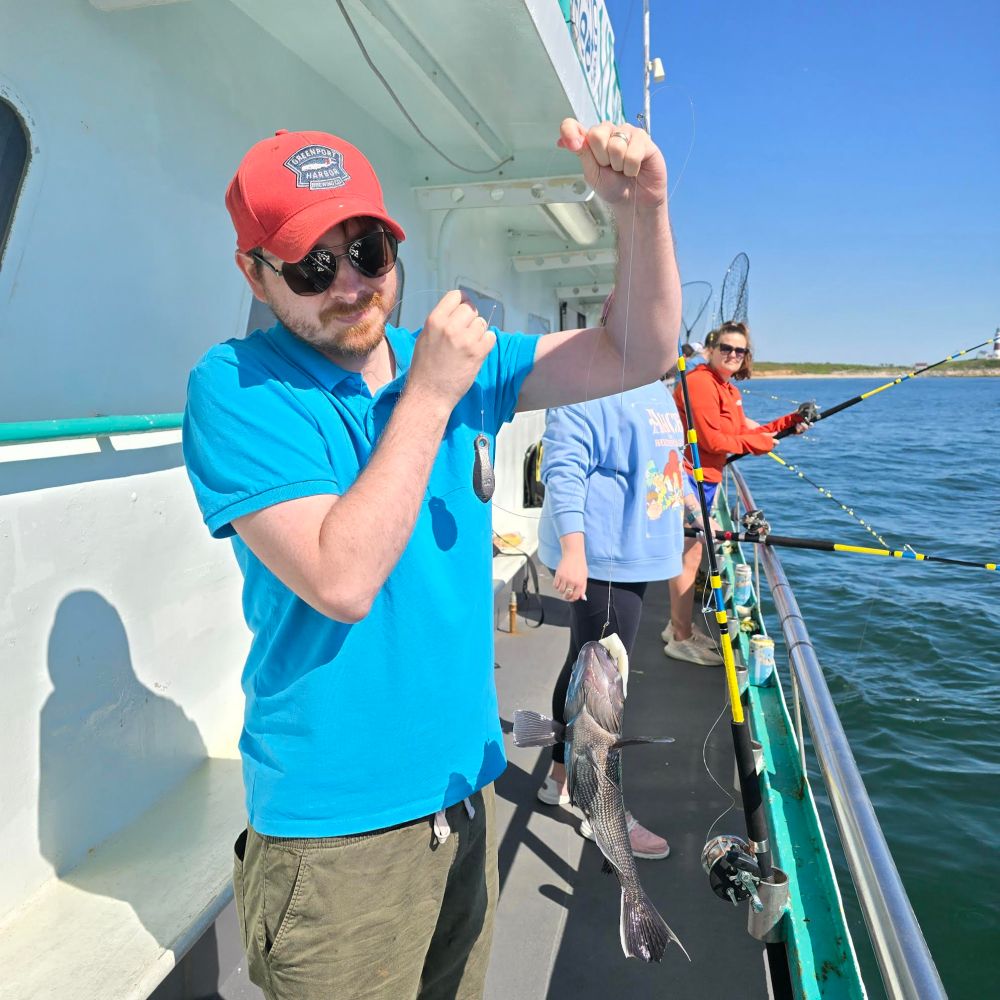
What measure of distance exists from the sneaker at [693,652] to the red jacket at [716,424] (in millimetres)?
1139

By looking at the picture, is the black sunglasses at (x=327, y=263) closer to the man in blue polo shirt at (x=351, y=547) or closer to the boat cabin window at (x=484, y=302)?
the man in blue polo shirt at (x=351, y=547)

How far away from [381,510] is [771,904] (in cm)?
184

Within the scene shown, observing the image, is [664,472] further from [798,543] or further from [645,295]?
[798,543]

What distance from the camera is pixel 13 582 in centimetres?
198

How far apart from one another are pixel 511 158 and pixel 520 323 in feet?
14.6

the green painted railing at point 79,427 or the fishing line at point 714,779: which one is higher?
the green painted railing at point 79,427

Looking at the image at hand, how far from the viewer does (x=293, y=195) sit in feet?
4.42

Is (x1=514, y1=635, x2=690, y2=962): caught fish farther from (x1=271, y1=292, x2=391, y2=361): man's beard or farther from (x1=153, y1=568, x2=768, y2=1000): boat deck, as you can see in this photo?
(x1=271, y1=292, x2=391, y2=361): man's beard

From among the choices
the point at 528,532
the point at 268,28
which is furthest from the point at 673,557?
the point at 528,532

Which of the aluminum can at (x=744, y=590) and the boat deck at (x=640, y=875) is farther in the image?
the aluminum can at (x=744, y=590)

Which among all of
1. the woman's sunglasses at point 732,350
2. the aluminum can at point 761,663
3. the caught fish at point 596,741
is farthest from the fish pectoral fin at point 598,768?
the woman's sunglasses at point 732,350

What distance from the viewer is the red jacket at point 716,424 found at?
4.84 meters

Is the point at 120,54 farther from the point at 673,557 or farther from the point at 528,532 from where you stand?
the point at 528,532

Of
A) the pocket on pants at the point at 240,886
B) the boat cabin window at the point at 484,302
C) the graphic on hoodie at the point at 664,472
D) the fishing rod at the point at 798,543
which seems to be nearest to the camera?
the pocket on pants at the point at 240,886
